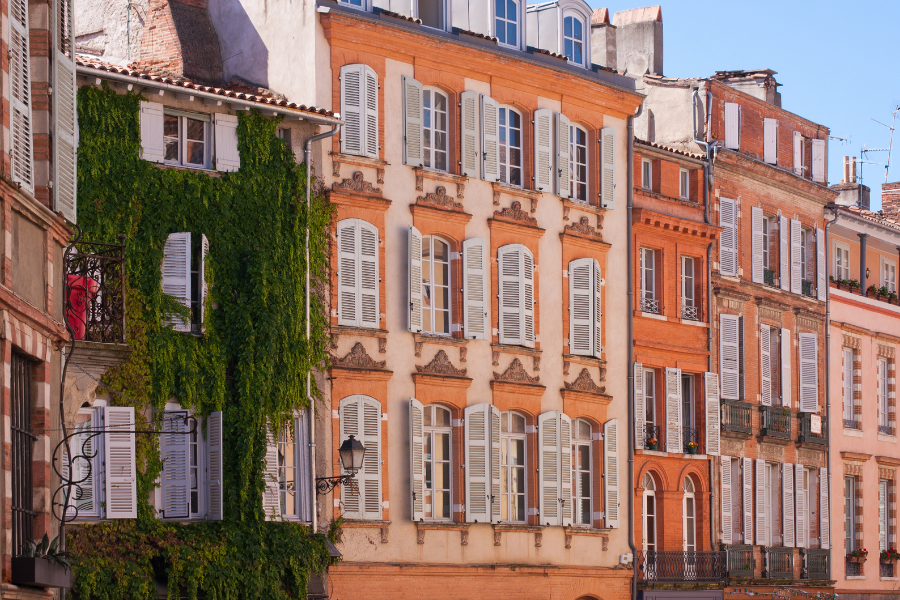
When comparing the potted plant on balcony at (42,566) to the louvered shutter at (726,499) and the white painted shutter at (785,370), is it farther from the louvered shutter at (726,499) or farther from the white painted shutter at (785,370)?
the white painted shutter at (785,370)

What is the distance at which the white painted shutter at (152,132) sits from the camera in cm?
2734

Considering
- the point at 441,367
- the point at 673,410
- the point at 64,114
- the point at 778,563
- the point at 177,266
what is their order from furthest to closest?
1. the point at 778,563
2. the point at 673,410
3. the point at 441,367
4. the point at 177,266
5. the point at 64,114

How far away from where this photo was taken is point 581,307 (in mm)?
34812

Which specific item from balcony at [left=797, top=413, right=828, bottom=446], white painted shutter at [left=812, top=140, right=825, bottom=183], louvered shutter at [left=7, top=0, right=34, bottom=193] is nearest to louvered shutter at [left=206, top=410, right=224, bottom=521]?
louvered shutter at [left=7, top=0, right=34, bottom=193]

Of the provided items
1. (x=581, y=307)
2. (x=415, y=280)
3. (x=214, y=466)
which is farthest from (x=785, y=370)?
(x=214, y=466)

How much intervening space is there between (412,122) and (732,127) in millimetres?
11858

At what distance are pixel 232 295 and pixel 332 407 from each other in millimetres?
3015

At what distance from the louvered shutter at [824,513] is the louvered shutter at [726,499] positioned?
4.27m

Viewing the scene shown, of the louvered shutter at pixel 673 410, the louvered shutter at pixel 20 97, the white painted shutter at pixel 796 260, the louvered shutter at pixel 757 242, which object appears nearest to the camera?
the louvered shutter at pixel 20 97

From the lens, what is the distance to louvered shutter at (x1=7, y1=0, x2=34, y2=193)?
1772cm

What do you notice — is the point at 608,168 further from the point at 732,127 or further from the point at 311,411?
the point at 311,411

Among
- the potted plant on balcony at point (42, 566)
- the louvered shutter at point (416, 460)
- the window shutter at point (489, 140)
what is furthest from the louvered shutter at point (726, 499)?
the potted plant on balcony at point (42, 566)

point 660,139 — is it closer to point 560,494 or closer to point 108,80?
point 560,494

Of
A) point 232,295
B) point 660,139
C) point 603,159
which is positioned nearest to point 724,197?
point 660,139
